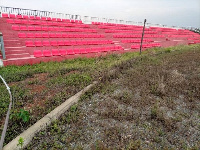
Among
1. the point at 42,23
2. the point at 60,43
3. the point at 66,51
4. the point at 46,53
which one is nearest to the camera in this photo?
the point at 46,53

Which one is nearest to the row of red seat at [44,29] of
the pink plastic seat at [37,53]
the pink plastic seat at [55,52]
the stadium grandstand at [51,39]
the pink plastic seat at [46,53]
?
the stadium grandstand at [51,39]

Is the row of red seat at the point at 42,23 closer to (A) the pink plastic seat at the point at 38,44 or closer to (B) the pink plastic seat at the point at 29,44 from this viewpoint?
(B) the pink plastic seat at the point at 29,44

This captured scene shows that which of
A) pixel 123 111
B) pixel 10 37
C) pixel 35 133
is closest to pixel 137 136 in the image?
pixel 123 111

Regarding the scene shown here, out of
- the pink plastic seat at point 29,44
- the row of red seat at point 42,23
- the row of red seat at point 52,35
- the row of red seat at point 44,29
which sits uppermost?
the row of red seat at point 42,23

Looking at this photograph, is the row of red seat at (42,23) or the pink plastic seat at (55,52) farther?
the row of red seat at (42,23)

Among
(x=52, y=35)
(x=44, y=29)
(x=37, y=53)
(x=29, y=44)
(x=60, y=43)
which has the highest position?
(x=44, y=29)

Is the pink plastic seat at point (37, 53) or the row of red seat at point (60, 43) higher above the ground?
the row of red seat at point (60, 43)

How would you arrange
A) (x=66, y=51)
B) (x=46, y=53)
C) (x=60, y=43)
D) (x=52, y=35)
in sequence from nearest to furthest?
(x=46, y=53)
(x=66, y=51)
(x=60, y=43)
(x=52, y=35)

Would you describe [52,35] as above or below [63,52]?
above

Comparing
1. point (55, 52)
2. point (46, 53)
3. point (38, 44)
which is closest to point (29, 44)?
point (38, 44)

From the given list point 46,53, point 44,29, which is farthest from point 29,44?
point 44,29

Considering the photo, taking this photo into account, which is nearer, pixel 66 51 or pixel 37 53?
pixel 37 53

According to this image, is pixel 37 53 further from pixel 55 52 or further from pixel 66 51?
pixel 66 51

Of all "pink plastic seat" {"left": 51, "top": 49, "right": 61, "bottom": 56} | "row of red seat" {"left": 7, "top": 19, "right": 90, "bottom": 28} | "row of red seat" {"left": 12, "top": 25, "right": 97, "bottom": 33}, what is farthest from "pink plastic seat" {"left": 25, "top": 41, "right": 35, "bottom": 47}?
"row of red seat" {"left": 7, "top": 19, "right": 90, "bottom": 28}
